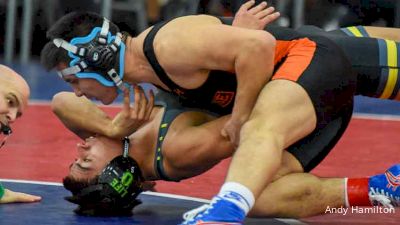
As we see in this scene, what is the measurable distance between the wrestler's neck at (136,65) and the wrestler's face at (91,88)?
0.10m

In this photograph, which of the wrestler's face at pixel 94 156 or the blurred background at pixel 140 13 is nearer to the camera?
the wrestler's face at pixel 94 156

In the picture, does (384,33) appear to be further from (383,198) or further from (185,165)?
(185,165)

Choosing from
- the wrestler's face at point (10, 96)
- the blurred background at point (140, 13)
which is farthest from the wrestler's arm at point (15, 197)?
the blurred background at point (140, 13)

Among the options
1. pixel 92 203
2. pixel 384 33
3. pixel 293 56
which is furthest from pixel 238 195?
pixel 384 33

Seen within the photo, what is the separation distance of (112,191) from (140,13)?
23.0 feet

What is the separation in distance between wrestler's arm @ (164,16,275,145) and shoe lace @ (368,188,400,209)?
0.63 m

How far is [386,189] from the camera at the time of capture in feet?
15.6

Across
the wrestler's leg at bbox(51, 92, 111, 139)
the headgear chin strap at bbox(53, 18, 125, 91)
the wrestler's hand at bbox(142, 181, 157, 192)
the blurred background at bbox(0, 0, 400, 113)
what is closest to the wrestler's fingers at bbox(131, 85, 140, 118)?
the headgear chin strap at bbox(53, 18, 125, 91)

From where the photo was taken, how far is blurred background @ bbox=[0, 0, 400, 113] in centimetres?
1135

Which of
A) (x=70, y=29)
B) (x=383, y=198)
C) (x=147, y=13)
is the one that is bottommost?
(x=147, y=13)

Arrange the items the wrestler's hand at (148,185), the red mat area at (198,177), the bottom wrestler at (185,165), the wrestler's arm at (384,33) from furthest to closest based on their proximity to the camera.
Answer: the red mat area at (198,177), the wrestler's arm at (384,33), the wrestler's hand at (148,185), the bottom wrestler at (185,165)

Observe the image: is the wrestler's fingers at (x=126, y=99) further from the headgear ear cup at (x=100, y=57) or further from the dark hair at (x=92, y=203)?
the dark hair at (x=92, y=203)

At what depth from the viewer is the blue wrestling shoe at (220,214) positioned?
161 inches

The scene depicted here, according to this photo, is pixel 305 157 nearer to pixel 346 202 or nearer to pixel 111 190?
pixel 346 202
